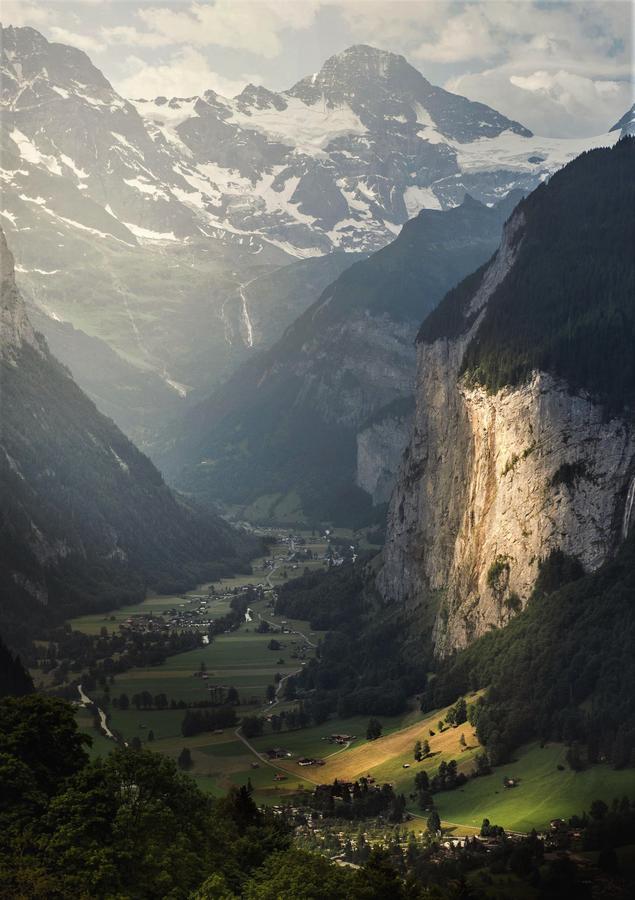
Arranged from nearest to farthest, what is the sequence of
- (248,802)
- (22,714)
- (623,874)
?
(22,714)
(248,802)
(623,874)

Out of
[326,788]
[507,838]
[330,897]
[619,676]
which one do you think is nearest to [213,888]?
[330,897]

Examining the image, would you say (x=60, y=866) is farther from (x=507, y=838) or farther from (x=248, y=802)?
(x=507, y=838)

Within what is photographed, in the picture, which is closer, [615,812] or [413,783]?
[615,812]

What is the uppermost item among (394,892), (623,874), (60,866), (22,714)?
(22,714)

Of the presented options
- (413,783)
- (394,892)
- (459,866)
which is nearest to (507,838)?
(459,866)

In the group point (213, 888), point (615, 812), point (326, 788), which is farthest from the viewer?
point (326, 788)

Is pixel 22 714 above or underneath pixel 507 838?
above
